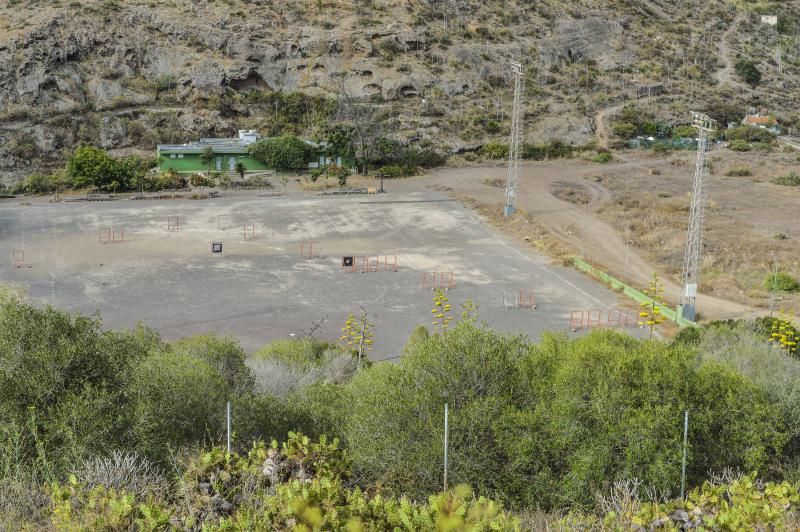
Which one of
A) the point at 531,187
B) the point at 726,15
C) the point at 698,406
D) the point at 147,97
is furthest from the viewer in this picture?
the point at 726,15

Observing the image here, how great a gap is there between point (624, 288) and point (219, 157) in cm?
4116

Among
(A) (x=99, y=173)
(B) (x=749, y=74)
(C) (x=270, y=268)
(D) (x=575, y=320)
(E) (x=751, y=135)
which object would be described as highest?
(B) (x=749, y=74)

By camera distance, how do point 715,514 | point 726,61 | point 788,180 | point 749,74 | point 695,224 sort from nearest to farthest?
point 715,514 → point 695,224 → point 788,180 → point 749,74 → point 726,61

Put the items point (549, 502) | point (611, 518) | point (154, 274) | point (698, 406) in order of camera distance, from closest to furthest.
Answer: point (611, 518)
point (549, 502)
point (698, 406)
point (154, 274)

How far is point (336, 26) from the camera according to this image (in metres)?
87.0

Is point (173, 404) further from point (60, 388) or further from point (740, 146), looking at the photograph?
point (740, 146)

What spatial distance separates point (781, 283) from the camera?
32.8 m

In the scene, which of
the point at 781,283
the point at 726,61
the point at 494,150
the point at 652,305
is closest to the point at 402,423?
the point at 652,305

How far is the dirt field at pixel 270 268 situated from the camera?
28.9m

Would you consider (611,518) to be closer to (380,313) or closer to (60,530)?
(60,530)

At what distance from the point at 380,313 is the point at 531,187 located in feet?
101

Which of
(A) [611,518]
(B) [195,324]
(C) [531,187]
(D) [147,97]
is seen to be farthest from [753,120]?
(A) [611,518]

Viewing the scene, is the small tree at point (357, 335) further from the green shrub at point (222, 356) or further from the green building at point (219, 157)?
the green building at point (219, 157)

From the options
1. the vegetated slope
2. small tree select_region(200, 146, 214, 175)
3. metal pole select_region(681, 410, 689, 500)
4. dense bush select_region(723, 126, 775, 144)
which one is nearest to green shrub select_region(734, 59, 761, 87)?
the vegetated slope
